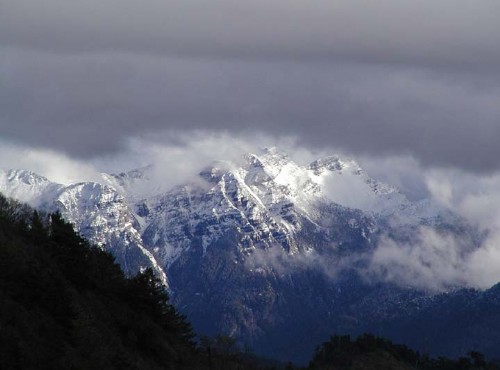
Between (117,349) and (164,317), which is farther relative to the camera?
(164,317)

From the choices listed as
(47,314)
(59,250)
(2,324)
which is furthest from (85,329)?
(59,250)

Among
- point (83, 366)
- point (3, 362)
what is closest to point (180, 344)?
point (83, 366)

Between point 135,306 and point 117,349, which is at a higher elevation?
point 135,306

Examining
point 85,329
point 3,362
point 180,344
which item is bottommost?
point 3,362

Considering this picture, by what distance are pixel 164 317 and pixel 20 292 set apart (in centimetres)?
6200

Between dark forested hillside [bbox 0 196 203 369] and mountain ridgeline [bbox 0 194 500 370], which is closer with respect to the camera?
dark forested hillside [bbox 0 196 203 369]

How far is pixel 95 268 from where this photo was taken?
179625 mm

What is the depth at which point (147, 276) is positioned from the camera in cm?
18662

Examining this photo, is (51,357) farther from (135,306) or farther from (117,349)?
(135,306)

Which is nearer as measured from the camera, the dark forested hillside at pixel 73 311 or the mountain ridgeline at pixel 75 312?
the dark forested hillside at pixel 73 311

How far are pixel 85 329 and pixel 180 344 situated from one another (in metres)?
59.6

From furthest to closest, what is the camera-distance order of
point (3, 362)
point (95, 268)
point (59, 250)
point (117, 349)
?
point (95, 268), point (59, 250), point (117, 349), point (3, 362)

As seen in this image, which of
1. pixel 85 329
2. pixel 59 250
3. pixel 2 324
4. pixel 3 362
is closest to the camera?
pixel 3 362

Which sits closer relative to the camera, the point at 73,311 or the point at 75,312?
the point at 73,311
